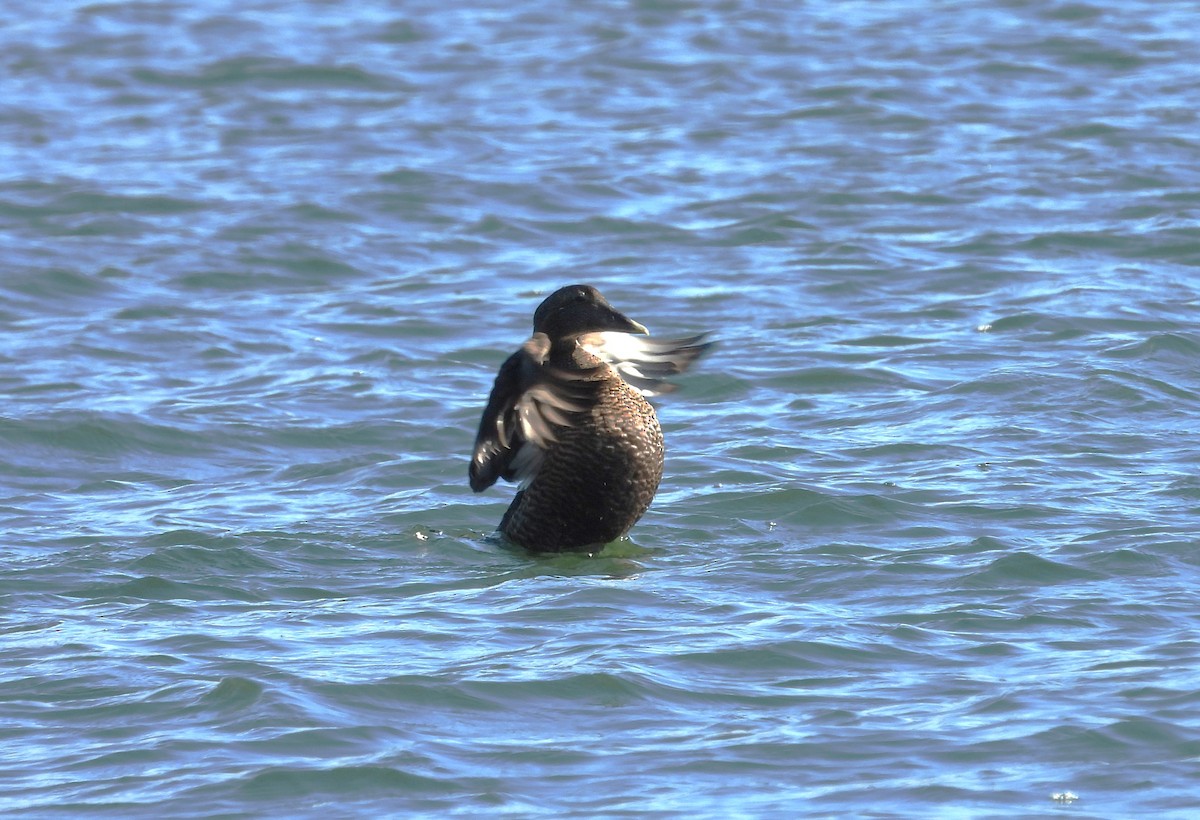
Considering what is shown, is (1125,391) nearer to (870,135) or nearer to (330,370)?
(330,370)

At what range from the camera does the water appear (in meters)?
5.88

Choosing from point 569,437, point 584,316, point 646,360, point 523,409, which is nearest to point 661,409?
point 646,360

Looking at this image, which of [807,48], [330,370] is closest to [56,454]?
[330,370]

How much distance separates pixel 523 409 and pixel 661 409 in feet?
10.3

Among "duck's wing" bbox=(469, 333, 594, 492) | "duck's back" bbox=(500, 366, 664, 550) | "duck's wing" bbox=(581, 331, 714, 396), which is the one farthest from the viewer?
"duck's wing" bbox=(581, 331, 714, 396)

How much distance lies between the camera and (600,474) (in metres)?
7.81

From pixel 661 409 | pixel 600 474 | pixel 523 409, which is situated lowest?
pixel 661 409

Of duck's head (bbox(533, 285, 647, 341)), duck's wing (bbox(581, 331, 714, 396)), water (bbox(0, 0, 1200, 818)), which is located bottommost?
water (bbox(0, 0, 1200, 818))

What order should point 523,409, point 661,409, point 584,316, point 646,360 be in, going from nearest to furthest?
point 523,409 → point 584,316 → point 646,360 → point 661,409

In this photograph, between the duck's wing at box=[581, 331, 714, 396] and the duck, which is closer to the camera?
the duck

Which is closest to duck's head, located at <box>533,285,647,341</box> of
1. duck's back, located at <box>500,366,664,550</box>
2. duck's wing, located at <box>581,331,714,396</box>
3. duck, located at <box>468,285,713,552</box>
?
duck, located at <box>468,285,713,552</box>

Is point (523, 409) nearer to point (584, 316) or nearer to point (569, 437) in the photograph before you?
point (569, 437)

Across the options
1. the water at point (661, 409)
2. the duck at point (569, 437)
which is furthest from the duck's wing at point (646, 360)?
the water at point (661, 409)

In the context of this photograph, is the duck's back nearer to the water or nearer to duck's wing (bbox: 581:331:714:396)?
the water
